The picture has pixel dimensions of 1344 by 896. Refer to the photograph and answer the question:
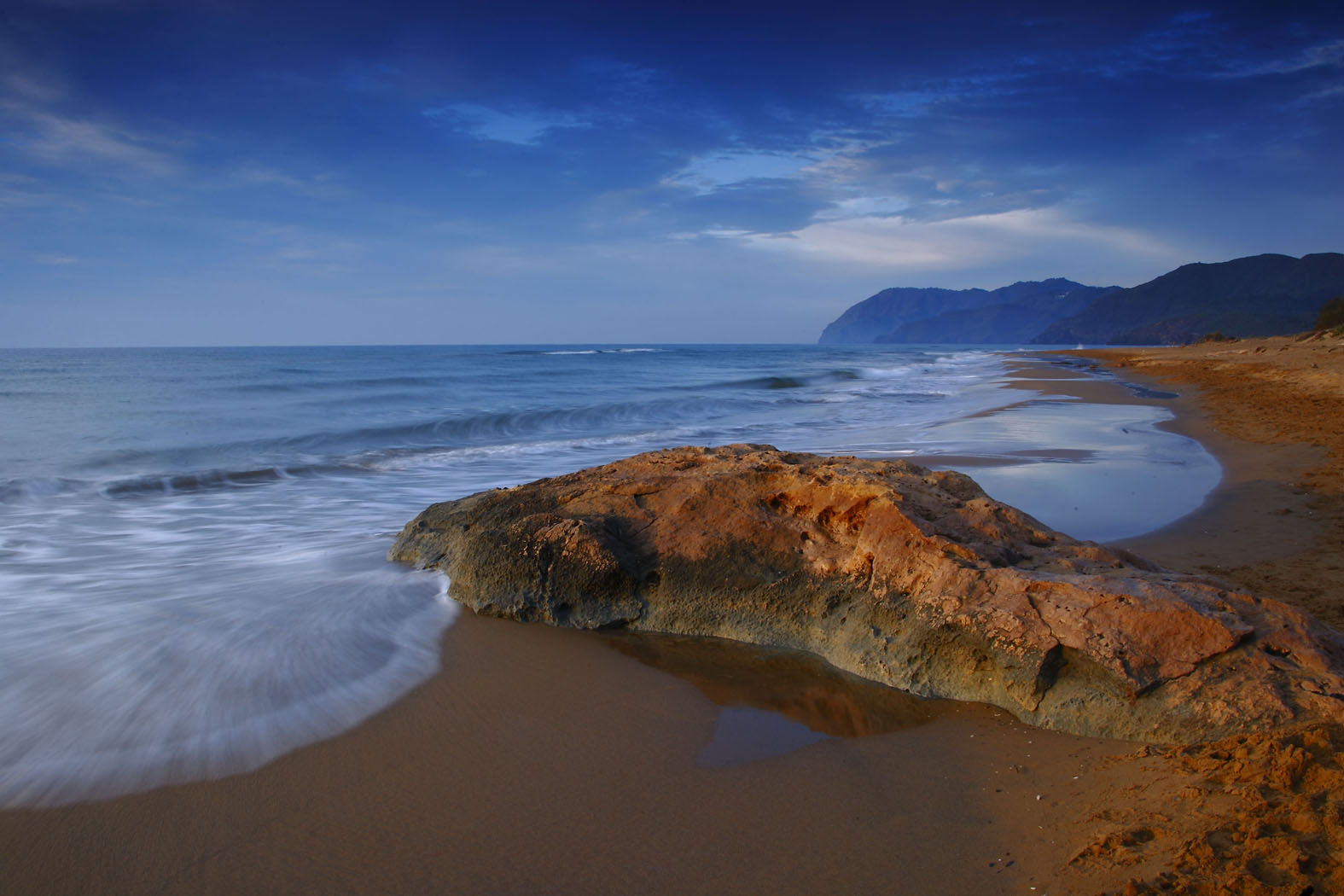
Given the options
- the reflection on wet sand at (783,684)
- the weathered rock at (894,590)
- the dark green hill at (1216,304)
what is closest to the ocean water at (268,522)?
the weathered rock at (894,590)

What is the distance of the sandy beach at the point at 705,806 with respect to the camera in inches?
74.6

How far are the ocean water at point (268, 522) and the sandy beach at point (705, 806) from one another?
351mm

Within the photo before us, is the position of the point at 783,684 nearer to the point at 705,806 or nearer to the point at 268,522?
the point at 705,806

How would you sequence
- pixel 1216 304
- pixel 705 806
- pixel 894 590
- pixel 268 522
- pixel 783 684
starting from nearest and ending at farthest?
pixel 705 806 → pixel 783 684 → pixel 894 590 → pixel 268 522 → pixel 1216 304

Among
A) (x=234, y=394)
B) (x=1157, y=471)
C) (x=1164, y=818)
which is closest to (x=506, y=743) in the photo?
(x=1164, y=818)

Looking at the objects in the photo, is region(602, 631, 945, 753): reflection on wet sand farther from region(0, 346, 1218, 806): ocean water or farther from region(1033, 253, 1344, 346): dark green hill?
region(1033, 253, 1344, 346): dark green hill

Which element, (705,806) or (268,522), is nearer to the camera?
(705,806)

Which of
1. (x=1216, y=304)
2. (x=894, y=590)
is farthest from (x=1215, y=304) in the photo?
(x=894, y=590)

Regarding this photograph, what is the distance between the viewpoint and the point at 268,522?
21.8 feet

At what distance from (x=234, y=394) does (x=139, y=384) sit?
6706 millimetres

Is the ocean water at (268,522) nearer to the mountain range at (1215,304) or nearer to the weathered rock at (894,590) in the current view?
the weathered rock at (894,590)

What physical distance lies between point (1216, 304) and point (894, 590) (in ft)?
445

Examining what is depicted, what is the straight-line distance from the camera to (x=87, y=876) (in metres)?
2.06

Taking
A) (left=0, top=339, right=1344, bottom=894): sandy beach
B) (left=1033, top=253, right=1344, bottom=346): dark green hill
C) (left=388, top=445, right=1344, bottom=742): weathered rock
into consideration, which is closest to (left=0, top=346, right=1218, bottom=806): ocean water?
(left=0, top=339, right=1344, bottom=894): sandy beach
